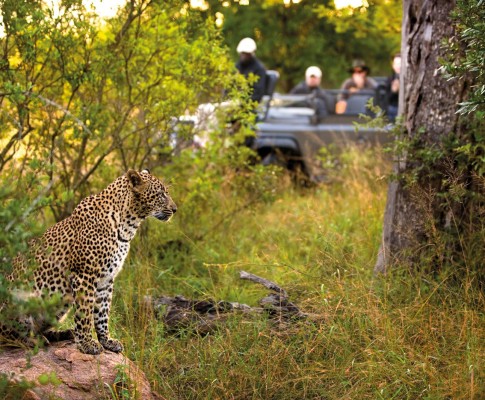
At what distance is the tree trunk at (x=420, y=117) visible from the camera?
7332 mm

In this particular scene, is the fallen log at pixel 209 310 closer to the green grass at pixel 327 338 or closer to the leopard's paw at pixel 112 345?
the green grass at pixel 327 338

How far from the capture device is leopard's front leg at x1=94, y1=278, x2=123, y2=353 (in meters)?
6.06

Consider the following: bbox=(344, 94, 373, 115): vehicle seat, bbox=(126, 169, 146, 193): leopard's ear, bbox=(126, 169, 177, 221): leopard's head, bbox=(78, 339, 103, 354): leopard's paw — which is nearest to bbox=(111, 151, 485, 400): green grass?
bbox=(78, 339, 103, 354): leopard's paw

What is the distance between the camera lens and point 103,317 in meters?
6.08

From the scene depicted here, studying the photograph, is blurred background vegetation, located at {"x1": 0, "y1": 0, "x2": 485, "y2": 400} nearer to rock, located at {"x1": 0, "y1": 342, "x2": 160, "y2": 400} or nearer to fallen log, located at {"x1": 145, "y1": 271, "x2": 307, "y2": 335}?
fallen log, located at {"x1": 145, "y1": 271, "x2": 307, "y2": 335}

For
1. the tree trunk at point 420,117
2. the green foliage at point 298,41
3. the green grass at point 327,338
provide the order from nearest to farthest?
the green grass at point 327,338
the tree trunk at point 420,117
the green foliage at point 298,41

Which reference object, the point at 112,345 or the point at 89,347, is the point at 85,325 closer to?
the point at 89,347

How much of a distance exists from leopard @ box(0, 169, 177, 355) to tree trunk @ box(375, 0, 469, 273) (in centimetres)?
212

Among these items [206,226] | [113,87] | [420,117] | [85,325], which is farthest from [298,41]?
[85,325]

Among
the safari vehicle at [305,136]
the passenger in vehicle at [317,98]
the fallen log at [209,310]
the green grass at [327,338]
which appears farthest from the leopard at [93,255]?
the passenger in vehicle at [317,98]

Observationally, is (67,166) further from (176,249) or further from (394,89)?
(394,89)

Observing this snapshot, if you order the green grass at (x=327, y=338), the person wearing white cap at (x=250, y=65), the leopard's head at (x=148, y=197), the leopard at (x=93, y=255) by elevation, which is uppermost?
the person wearing white cap at (x=250, y=65)

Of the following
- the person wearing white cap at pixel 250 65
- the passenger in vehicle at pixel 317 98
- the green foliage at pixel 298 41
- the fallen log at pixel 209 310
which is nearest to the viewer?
the fallen log at pixel 209 310

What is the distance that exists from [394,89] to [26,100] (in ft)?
27.3
